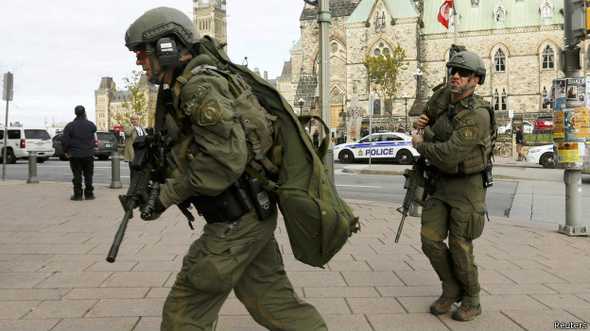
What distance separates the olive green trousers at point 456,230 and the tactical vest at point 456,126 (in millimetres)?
104

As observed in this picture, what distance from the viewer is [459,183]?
3982mm

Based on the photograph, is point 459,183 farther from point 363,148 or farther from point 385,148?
point 363,148

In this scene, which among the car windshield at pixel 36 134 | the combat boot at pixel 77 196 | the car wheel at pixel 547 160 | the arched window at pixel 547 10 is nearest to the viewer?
the combat boot at pixel 77 196

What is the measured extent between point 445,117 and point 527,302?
1569 mm

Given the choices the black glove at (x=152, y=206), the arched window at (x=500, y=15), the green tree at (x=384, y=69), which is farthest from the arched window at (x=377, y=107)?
the black glove at (x=152, y=206)

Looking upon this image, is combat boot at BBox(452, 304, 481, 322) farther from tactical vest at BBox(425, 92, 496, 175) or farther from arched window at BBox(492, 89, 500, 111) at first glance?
arched window at BBox(492, 89, 500, 111)

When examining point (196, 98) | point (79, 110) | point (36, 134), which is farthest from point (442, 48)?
point (196, 98)

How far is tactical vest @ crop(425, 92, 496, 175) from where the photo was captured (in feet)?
12.8

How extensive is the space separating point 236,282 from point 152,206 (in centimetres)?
53

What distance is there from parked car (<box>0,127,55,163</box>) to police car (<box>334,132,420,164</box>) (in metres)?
14.2

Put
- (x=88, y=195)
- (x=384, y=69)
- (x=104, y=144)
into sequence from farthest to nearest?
(x=384, y=69), (x=104, y=144), (x=88, y=195)

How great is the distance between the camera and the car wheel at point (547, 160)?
22.4 metres

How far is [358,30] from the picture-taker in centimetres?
6066

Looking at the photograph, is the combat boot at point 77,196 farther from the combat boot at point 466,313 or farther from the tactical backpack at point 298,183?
the tactical backpack at point 298,183
